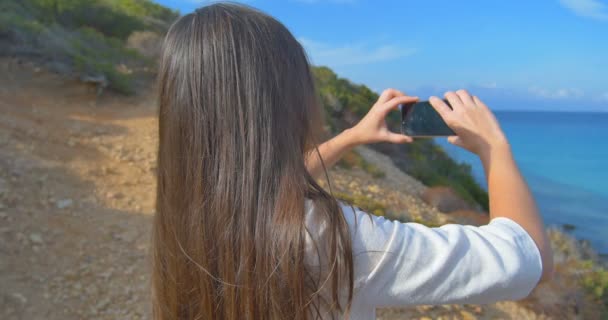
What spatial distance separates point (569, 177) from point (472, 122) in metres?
28.3

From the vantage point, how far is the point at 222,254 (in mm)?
1108

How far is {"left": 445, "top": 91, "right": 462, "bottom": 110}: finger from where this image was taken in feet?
3.67

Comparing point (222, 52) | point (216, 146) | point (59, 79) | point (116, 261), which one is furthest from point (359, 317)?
point (59, 79)

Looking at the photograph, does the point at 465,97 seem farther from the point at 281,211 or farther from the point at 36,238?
the point at 36,238

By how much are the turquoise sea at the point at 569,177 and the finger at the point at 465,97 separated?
10.4 ft

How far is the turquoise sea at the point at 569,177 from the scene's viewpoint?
1506cm

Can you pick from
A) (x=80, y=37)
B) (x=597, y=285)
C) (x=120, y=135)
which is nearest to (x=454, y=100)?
(x=597, y=285)

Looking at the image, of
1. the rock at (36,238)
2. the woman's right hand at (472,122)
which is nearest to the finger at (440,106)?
the woman's right hand at (472,122)

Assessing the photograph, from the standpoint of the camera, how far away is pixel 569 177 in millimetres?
25578

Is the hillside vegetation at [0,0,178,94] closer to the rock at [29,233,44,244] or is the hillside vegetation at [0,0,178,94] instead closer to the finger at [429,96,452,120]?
the rock at [29,233,44,244]

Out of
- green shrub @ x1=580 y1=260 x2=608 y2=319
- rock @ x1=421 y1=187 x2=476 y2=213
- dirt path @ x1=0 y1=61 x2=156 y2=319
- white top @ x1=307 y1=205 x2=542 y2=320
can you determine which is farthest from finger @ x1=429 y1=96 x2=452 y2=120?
rock @ x1=421 y1=187 x2=476 y2=213

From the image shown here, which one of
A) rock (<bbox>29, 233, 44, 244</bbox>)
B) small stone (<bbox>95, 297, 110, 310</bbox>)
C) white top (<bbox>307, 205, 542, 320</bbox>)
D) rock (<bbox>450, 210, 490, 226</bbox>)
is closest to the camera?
white top (<bbox>307, 205, 542, 320</bbox>)

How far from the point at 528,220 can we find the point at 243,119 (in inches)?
26.1

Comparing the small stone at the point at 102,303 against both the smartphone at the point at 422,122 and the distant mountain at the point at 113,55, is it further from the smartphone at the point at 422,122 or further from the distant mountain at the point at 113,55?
the distant mountain at the point at 113,55
